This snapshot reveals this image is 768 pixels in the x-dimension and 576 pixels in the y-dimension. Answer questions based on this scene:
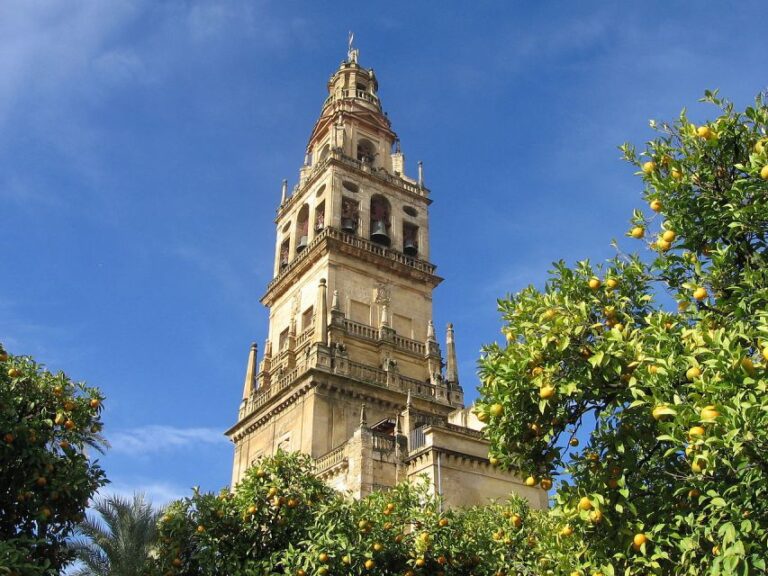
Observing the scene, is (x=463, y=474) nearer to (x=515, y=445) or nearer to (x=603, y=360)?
(x=515, y=445)

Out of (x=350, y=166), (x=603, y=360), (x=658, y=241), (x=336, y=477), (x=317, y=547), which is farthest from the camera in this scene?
(x=350, y=166)

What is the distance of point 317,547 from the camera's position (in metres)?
16.5

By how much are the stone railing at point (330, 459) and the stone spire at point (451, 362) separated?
10433mm

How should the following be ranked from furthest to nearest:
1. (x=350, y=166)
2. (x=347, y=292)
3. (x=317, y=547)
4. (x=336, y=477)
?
1. (x=350, y=166)
2. (x=347, y=292)
3. (x=336, y=477)
4. (x=317, y=547)

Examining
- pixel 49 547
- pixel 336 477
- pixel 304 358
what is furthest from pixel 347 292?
pixel 49 547

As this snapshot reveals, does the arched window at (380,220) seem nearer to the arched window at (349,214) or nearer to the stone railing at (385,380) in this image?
the arched window at (349,214)

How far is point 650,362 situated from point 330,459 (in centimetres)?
2169

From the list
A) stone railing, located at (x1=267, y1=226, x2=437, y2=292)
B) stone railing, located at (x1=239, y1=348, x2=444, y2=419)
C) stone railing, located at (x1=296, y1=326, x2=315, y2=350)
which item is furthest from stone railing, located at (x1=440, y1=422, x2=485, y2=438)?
stone railing, located at (x1=267, y1=226, x2=437, y2=292)

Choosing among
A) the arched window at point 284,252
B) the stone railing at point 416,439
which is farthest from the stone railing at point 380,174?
the stone railing at point 416,439

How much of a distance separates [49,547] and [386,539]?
23.6ft

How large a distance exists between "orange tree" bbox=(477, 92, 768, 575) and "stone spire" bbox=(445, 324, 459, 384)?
89.7ft

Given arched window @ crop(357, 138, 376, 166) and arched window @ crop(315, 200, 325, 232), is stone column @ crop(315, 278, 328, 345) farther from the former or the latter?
arched window @ crop(357, 138, 376, 166)

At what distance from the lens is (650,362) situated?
32.6 ft

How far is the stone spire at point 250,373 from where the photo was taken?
134 feet
